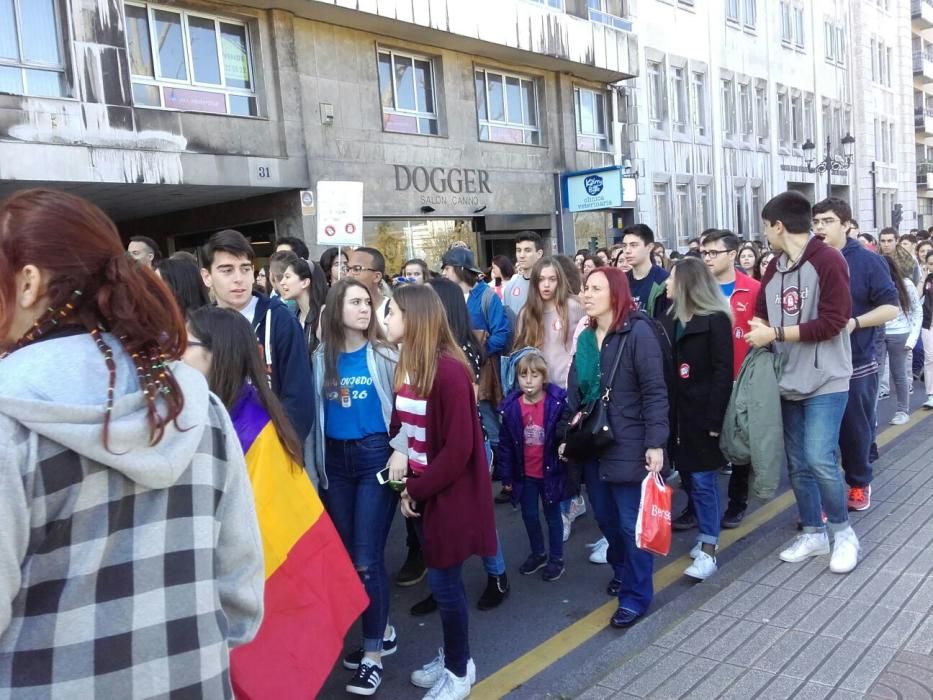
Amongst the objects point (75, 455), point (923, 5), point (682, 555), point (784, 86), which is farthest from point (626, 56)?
point (923, 5)

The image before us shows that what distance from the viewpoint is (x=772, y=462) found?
4.22 metres

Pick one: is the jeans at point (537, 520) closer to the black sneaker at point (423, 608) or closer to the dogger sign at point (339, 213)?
the black sneaker at point (423, 608)

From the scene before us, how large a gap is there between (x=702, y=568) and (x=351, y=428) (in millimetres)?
2217

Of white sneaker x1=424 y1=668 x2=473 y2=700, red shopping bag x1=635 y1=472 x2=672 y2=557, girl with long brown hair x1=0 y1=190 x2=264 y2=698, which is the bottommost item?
white sneaker x1=424 y1=668 x2=473 y2=700

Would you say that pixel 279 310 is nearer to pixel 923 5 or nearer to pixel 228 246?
pixel 228 246

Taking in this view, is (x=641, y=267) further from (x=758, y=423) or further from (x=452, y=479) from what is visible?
(x=452, y=479)

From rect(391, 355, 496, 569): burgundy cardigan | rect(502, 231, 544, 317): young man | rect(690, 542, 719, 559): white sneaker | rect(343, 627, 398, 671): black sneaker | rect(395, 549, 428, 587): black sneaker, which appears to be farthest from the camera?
rect(502, 231, 544, 317): young man

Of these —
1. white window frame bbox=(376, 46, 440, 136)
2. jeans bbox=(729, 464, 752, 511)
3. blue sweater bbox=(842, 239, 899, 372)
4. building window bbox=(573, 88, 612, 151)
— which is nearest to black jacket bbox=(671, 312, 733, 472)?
jeans bbox=(729, 464, 752, 511)

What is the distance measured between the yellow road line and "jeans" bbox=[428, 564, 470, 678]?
249 mm

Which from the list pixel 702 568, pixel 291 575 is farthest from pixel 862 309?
pixel 291 575

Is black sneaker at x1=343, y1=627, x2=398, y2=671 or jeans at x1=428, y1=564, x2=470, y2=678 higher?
jeans at x1=428, y1=564, x2=470, y2=678

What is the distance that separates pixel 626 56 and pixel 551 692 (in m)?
19.0

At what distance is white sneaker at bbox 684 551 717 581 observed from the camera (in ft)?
14.0

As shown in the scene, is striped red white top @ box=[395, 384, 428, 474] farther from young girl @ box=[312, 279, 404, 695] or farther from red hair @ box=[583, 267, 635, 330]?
red hair @ box=[583, 267, 635, 330]
